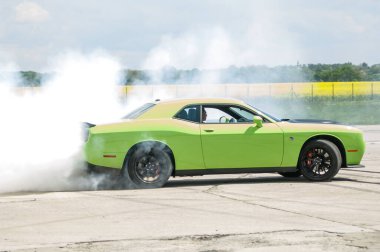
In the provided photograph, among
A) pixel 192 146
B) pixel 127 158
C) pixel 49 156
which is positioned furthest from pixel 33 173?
pixel 192 146

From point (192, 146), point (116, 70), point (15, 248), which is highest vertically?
point (116, 70)

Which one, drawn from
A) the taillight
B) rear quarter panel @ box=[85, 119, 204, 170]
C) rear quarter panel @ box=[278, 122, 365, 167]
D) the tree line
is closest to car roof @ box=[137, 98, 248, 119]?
rear quarter panel @ box=[85, 119, 204, 170]

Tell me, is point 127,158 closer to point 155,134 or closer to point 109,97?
point 155,134

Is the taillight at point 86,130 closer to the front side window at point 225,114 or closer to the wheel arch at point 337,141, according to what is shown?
the front side window at point 225,114

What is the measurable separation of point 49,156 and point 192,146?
2226 millimetres

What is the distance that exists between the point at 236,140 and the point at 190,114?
0.83 metres

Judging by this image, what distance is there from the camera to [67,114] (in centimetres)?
1410

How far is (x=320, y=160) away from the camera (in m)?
13.1

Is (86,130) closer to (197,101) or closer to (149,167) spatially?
(149,167)

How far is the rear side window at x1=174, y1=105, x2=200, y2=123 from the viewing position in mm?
12852

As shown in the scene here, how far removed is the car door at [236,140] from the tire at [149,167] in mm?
654

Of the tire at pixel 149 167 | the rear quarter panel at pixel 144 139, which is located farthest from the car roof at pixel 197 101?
the tire at pixel 149 167

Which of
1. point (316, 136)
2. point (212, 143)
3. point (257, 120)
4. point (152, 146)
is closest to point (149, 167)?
point (152, 146)

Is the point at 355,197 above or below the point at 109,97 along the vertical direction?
below
